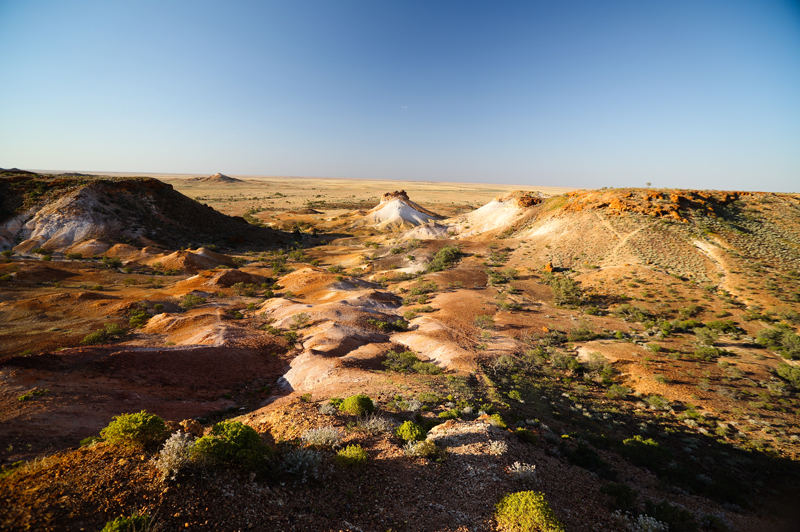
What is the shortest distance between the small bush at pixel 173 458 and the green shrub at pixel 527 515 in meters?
6.70

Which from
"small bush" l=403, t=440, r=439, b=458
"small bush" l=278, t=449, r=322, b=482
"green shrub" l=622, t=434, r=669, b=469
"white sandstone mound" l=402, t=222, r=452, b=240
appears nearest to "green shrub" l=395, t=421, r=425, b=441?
"small bush" l=403, t=440, r=439, b=458

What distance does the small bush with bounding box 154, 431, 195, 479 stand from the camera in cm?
587

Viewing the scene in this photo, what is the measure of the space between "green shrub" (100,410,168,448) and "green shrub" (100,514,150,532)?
2.10 meters

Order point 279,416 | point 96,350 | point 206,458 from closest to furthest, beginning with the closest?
point 206,458
point 279,416
point 96,350

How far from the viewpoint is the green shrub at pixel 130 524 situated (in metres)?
4.46

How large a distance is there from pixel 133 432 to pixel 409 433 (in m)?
6.71

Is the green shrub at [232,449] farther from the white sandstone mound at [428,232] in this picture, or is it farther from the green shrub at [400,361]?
the white sandstone mound at [428,232]

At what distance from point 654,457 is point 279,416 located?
44.4ft

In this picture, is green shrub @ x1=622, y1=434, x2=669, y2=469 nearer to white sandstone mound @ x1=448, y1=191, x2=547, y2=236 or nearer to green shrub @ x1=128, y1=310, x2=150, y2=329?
green shrub @ x1=128, y1=310, x2=150, y2=329

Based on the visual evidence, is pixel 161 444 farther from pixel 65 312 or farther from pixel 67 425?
pixel 65 312

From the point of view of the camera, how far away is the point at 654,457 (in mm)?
11359

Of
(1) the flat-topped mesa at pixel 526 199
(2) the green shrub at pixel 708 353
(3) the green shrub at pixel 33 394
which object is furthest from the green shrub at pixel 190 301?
(1) the flat-topped mesa at pixel 526 199

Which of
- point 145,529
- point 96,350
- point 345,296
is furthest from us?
point 345,296

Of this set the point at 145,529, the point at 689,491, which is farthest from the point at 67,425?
the point at 689,491
